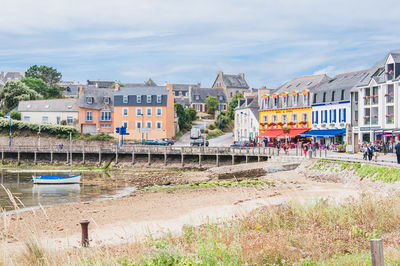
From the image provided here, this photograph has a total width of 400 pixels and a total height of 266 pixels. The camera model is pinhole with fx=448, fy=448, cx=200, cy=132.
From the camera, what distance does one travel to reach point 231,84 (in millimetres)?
116375

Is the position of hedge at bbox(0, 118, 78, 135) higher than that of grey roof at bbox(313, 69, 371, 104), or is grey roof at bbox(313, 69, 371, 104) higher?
grey roof at bbox(313, 69, 371, 104)

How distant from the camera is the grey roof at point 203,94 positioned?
4245 inches

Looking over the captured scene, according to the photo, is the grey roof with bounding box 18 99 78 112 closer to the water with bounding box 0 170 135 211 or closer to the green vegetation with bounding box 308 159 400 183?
the water with bounding box 0 170 135 211

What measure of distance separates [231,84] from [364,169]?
87.7 m

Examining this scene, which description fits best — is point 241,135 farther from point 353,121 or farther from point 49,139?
point 49,139

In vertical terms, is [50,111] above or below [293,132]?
above

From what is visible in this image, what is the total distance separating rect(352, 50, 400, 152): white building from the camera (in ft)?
138

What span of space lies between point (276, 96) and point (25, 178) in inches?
1341

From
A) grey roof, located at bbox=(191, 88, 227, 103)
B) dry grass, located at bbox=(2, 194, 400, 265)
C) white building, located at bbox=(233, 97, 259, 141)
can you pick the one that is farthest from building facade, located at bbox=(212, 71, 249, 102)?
dry grass, located at bbox=(2, 194, 400, 265)

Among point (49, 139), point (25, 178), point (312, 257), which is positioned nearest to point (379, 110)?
point (25, 178)

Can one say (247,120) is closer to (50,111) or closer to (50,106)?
(50,111)

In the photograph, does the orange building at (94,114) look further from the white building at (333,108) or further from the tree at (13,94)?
the white building at (333,108)

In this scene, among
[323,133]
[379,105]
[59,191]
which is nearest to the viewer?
[59,191]

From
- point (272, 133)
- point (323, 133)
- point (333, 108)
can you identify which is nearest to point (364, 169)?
point (323, 133)
